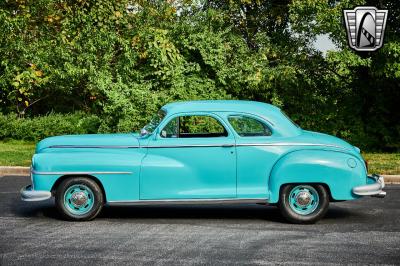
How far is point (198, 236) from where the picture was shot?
363 inches

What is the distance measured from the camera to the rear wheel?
10273mm

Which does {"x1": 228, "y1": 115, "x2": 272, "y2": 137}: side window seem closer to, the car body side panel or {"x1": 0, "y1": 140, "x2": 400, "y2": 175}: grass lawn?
the car body side panel

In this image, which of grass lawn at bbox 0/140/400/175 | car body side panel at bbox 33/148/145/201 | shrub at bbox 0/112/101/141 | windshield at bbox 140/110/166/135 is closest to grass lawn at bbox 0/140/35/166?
grass lawn at bbox 0/140/400/175

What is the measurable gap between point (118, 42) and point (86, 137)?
509 inches

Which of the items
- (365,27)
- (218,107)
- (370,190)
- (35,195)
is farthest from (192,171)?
(365,27)

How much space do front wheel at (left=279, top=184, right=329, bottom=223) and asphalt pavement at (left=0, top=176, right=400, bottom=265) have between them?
0.15m

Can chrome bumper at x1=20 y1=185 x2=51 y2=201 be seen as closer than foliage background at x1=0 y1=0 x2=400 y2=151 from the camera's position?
Yes

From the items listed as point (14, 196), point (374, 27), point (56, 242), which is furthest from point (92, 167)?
point (374, 27)

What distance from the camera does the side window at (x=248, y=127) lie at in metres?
10.4

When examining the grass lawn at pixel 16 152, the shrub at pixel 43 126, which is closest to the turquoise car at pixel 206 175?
the grass lawn at pixel 16 152

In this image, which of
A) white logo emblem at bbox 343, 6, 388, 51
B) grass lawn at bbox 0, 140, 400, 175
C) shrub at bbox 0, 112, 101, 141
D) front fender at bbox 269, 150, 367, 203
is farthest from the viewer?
shrub at bbox 0, 112, 101, 141

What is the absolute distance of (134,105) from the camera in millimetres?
21172

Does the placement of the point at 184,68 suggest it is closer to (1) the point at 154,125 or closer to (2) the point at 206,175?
(1) the point at 154,125

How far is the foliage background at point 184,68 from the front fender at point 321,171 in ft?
32.1
